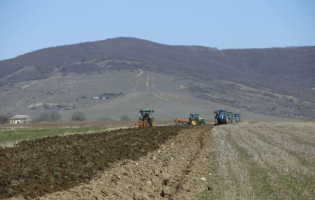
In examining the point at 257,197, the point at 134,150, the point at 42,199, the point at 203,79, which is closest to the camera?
the point at 42,199

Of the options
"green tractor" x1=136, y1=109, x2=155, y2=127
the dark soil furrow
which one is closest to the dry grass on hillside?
the dark soil furrow

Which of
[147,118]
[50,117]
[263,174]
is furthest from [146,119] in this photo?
[50,117]

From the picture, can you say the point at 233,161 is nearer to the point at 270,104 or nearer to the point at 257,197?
the point at 257,197

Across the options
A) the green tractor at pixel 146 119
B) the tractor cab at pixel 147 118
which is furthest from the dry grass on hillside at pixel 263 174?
the tractor cab at pixel 147 118

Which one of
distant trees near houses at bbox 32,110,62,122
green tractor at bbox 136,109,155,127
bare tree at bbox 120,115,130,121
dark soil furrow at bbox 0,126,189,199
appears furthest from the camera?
distant trees near houses at bbox 32,110,62,122

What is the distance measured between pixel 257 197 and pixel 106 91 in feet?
439

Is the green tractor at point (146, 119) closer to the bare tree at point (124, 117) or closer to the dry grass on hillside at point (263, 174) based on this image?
the dry grass on hillside at point (263, 174)

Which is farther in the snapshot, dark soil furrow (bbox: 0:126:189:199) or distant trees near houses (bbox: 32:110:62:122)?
distant trees near houses (bbox: 32:110:62:122)

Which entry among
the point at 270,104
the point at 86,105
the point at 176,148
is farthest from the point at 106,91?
the point at 176,148

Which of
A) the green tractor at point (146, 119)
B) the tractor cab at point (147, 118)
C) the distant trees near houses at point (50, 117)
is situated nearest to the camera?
the green tractor at point (146, 119)

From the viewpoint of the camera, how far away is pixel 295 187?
42.3 feet

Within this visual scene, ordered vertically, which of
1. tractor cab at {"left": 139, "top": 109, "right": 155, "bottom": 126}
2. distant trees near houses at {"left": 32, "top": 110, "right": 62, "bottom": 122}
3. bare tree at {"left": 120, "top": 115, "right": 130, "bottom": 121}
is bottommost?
bare tree at {"left": 120, "top": 115, "right": 130, "bottom": 121}

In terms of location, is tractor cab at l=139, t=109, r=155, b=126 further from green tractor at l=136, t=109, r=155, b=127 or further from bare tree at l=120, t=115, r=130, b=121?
bare tree at l=120, t=115, r=130, b=121

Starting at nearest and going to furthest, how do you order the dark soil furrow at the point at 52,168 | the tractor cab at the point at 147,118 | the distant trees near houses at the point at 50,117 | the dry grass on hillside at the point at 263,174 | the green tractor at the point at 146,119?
the dark soil furrow at the point at 52,168
the dry grass on hillside at the point at 263,174
the green tractor at the point at 146,119
the tractor cab at the point at 147,118
the distant trees near houses at the point at 50,117
